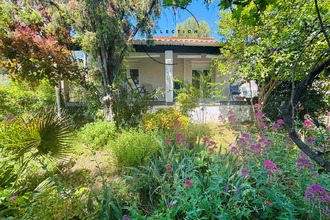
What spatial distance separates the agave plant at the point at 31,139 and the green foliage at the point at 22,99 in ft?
13.3

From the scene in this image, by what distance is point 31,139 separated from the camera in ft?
7.46

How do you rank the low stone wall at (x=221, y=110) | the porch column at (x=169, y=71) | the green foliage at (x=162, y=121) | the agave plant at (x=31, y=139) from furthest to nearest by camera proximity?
the low stone wall at (x=221, y=110) → the porch column at (x=169, y=71) → the green foliage at (x=162, y=121) → the agave plant at (x=31, y=139)

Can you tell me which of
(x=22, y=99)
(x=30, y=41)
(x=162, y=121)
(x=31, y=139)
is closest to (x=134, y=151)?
(x=31, y=139)

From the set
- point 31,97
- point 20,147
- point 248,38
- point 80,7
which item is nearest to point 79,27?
point 80,7

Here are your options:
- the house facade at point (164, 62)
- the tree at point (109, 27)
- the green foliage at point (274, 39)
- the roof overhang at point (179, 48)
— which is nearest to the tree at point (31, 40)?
the tree at point (109, 27)

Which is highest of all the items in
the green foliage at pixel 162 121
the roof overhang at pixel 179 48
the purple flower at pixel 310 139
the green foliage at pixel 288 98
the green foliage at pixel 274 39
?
the roof overhang at pixel 179 48

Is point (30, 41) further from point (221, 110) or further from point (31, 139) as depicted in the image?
point (221, 110)

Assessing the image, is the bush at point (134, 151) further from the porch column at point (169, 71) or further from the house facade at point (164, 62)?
the house facade at point (164, 62)

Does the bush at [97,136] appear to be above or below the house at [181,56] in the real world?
below

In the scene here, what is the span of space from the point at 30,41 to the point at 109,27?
2575mm

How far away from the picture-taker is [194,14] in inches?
70.2

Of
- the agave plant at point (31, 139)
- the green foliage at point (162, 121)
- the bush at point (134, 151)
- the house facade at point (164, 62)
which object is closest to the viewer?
the agave plant at point (31, 139)

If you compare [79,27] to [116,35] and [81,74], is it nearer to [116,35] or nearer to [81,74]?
[116,35]

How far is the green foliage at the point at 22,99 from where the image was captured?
5.53 metres
